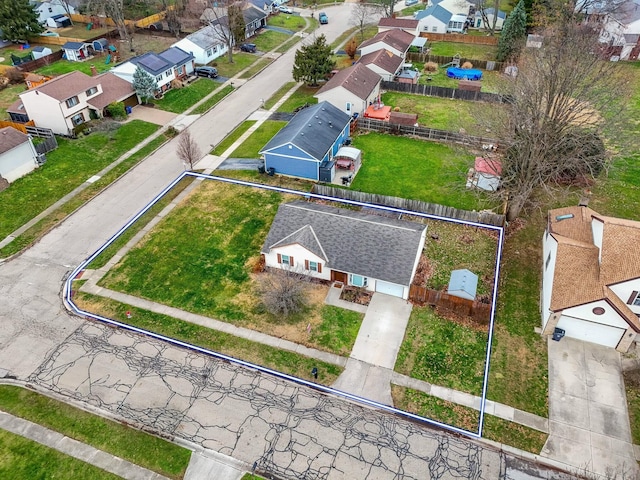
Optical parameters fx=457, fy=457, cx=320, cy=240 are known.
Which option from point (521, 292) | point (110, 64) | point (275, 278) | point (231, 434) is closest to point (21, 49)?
point (110, 64)

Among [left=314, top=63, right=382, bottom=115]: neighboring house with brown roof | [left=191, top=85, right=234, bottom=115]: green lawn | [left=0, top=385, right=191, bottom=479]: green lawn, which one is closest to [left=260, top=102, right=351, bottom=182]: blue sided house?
[left=314, top=63, right=382, bottom=115]: neighboring house with brown roof

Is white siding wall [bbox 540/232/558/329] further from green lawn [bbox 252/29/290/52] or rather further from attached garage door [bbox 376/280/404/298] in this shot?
green lawn [bbox 252/29/290/52]

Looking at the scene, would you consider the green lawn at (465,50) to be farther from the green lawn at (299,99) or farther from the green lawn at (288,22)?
the green lawn at (288,22)

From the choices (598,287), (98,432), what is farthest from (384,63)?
(98,432)

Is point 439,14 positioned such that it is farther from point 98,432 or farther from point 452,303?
point 98,432

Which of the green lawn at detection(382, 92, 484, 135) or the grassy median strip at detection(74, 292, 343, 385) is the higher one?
the green lawn at detection(382, 92, 484, 135)
